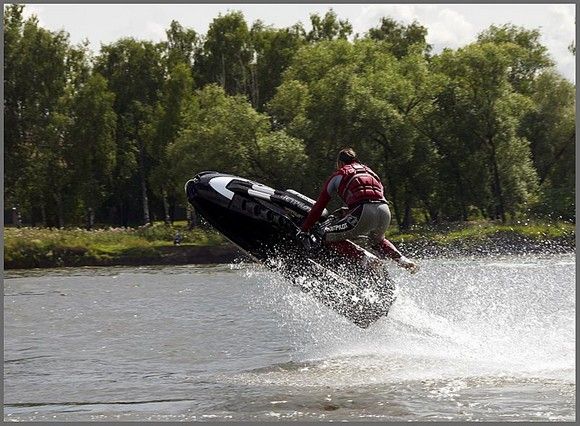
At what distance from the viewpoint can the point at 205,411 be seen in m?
9.66

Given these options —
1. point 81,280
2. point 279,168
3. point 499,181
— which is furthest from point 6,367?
point 499,181

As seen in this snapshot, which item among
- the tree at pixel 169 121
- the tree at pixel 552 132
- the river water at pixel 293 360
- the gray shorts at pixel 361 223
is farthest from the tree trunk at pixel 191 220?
the gray shorts at pixel 361 223

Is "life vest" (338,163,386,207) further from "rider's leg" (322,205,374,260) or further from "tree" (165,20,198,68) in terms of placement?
"tree" (165,20,198,68)

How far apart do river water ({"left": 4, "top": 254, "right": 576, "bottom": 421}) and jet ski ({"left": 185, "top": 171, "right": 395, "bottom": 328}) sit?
12.3 inches

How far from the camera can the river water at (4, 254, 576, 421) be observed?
9555 millimetres

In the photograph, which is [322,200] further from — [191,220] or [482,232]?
[191,220]

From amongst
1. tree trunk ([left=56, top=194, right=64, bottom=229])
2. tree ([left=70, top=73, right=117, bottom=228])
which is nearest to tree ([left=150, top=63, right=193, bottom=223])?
tree ([left=70, top=73, right=117, bottom=228])

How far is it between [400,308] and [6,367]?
4.64m

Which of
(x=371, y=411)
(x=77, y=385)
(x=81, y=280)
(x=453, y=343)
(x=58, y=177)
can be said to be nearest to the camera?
(x=371, y=411)

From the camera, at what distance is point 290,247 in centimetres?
1338

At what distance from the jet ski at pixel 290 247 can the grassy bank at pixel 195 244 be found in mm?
26767

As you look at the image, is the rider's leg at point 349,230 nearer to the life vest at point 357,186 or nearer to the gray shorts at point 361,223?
the gray shorts at point 361,223

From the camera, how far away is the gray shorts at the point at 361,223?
12.5 metres

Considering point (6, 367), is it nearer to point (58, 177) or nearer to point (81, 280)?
point (81, 280)
